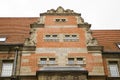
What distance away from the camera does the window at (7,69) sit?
23.5 m

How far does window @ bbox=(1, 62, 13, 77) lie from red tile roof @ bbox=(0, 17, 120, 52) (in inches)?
86.7

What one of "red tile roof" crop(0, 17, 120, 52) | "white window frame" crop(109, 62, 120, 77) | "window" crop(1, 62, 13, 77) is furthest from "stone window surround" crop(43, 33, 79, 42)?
"window" crop(1, 62, 13, 77)

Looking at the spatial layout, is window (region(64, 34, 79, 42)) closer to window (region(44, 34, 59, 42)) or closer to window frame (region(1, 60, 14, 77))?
window (region(44, 34, 59, 42))

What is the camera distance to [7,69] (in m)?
23.9

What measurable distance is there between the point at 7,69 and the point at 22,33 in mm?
5432

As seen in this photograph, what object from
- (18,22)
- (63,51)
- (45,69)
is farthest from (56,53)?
(18,22)

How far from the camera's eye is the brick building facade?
73.5ft

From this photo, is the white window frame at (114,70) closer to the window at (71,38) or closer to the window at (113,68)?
the window at (113,68)

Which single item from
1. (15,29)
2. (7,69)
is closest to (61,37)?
(7,69)

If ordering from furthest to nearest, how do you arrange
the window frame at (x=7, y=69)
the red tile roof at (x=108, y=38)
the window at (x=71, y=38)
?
the red tile roof at (x=108, y=38)
the window at (x=71, y=38)
the window frame at (x=7, y=69)

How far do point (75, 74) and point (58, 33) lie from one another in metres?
5.65

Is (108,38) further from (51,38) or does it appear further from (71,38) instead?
(51,38)

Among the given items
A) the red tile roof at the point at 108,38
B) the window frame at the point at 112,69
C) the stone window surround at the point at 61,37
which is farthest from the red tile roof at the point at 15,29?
the window frame at the point at 112,69

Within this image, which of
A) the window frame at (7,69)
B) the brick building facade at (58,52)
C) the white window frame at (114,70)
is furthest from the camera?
the white window frame at (114,70)
